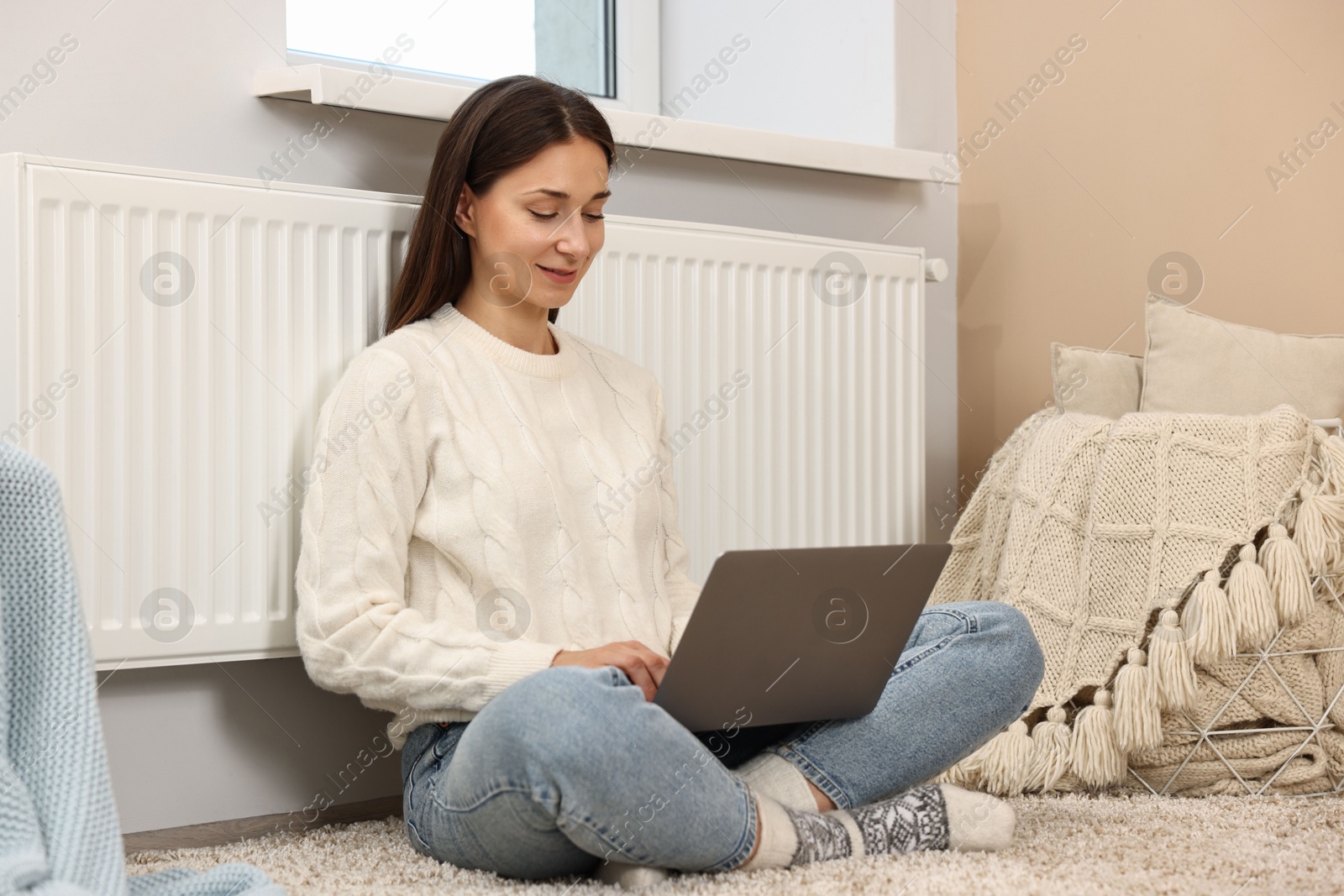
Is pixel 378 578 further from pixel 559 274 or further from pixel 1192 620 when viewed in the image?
pixel 1192 620

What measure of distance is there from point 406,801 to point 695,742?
0.33 metres

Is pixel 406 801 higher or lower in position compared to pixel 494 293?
lower

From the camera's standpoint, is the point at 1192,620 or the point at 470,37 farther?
the point at 470,37

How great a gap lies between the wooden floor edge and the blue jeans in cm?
25

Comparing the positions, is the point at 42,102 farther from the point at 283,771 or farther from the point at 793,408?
the point at 793,408

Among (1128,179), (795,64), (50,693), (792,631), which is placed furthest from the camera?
(795,64)

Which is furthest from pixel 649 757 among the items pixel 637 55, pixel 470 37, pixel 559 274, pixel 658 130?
pixel 637 55

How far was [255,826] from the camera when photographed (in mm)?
1348

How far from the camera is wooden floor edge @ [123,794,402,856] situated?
50.6 inches

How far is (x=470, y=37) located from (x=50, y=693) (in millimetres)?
1189

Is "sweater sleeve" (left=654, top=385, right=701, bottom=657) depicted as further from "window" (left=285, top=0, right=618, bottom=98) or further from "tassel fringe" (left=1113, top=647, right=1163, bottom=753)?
"window" (left=285, top=0, right=618, bottom=98)

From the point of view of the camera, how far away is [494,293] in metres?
1.32

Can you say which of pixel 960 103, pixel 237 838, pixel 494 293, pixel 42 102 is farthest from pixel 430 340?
pixel 960 103

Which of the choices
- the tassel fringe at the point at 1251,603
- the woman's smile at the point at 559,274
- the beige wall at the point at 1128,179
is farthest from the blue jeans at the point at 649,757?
the beige wall at the point at 1128,179
